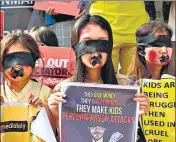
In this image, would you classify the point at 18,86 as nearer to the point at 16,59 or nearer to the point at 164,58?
the point at 16,59

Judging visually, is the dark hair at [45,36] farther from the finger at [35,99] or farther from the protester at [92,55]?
the finger at [35,99]

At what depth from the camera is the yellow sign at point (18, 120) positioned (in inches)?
112

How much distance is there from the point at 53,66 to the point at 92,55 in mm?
297

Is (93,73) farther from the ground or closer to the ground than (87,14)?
closer to the ground

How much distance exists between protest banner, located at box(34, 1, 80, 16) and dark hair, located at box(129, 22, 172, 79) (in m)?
0.44

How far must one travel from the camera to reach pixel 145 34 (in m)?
2.88

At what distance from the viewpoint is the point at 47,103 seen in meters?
2.87

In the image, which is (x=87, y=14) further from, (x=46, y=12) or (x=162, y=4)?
(x=162, y=4)

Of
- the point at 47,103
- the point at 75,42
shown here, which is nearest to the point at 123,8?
the point at 75,42

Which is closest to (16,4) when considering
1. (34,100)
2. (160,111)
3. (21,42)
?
(21,42)

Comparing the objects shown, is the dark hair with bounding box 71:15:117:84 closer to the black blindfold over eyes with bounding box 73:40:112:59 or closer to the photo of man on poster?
the black blindfold over eyes with bounding box 73:40:112:59

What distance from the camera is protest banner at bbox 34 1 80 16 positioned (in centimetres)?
290

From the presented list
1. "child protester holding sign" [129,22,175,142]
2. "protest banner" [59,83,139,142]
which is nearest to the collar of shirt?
"protest banner" [59,83,139,142]

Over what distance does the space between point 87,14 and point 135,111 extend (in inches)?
27.3
